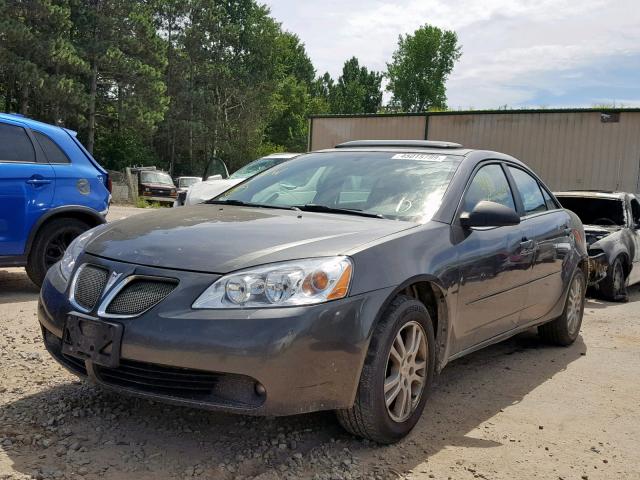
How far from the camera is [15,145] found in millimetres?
6273

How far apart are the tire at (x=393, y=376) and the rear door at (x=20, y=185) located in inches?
170

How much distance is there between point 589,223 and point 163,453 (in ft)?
24.8

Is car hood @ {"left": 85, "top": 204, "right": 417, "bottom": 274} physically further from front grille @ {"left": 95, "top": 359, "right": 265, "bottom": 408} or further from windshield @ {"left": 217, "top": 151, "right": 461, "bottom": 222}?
front grille @ {"left": 95, "top": 359, "right": 265, "bottom": 408}

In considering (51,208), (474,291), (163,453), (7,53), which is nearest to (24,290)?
(51,208)

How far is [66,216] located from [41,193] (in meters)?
0.39

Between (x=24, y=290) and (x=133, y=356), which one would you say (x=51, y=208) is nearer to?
(x=24, y=290)

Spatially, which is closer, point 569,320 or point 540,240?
point 540,240

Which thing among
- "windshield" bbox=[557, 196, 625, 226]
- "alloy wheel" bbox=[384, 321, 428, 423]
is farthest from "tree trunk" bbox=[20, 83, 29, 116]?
"alloy wheel" bbox=[384, 321, 428, 423]

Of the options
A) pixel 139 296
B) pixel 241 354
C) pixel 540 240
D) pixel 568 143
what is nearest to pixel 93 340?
pixel 139 296

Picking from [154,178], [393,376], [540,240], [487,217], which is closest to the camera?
[393,376]

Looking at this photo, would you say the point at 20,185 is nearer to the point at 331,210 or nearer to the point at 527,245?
the point at 331,210

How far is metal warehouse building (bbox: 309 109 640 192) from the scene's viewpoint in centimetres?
1759

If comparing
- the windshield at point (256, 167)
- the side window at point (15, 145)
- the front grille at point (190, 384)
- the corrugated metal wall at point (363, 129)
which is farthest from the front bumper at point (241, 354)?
the corrugated metal wall at point (363, 129)

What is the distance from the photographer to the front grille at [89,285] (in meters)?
3.04
